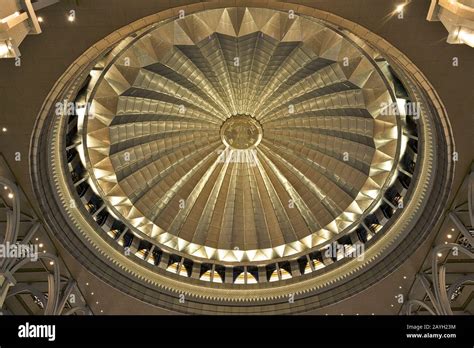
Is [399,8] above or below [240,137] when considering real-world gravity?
below

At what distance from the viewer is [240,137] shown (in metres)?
34.3

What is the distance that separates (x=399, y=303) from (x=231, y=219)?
1260 centimetres

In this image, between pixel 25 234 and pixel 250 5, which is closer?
pixel 250 5

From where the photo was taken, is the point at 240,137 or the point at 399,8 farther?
the point at 240,137

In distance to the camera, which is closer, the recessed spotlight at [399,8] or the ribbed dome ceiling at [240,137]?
the recessed spotlight at [399,8]

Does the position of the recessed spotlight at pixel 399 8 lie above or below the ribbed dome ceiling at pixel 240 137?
below

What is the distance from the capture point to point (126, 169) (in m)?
31.6

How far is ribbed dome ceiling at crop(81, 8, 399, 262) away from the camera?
2633 cm

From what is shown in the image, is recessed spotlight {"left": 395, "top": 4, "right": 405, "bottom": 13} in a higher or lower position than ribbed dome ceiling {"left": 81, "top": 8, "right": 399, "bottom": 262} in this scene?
lower

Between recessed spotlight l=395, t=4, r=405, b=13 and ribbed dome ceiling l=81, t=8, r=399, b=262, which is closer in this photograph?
recessed spotlight l=395, t=4, r=405, b=13

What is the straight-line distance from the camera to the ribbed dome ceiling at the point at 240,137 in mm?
26328
